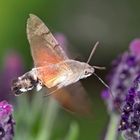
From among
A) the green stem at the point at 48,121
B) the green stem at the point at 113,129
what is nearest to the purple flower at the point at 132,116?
the green stem at the point at 113,129

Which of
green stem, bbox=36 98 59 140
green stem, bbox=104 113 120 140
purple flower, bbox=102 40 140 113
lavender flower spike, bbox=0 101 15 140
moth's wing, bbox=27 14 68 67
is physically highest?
moth's wing, bbox=27 14 68 67

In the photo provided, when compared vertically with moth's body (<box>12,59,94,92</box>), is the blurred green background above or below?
below

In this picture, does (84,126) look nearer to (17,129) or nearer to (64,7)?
(64,7)

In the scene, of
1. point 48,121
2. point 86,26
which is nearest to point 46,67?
point 48,121

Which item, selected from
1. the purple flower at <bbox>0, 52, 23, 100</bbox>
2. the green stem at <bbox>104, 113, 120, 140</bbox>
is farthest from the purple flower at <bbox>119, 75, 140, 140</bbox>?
the purple flower at <bbox>0, 52, 23, 100</bbox>

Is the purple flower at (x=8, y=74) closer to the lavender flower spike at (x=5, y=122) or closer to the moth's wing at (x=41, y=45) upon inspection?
the moth's wing at (x=41, y=45)

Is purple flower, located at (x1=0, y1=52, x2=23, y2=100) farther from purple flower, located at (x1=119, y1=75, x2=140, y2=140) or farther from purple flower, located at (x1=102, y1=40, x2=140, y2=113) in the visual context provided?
purple flower, located at (x1=119, y1=75, x2=140, y2=140)

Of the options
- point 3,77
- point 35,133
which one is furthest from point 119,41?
point 35,133

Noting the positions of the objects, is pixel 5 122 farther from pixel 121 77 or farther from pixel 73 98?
pixel 121 77
